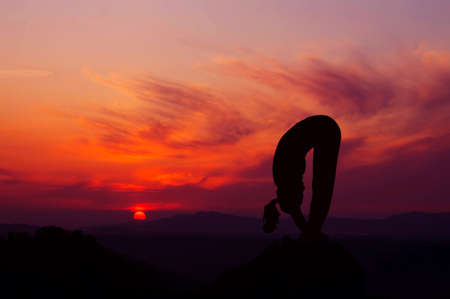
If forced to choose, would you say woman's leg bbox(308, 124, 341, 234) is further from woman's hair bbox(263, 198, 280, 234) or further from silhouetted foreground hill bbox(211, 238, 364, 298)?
woman's hair bbox(263, 198, 280, 234)

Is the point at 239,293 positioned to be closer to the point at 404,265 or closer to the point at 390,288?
the point at 390,288

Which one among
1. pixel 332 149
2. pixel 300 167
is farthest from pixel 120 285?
pixel 332 149

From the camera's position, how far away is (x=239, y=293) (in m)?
22.9

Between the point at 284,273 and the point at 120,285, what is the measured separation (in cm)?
754

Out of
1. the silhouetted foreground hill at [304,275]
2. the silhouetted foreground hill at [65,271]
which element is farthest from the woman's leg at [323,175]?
the silhouetted foreground hill at [65,271]

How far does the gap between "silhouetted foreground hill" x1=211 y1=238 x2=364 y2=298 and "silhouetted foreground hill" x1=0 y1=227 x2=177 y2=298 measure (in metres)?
4.33

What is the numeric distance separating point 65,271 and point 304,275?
1060cm

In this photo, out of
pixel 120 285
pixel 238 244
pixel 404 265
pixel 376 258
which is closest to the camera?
pixel 120 285

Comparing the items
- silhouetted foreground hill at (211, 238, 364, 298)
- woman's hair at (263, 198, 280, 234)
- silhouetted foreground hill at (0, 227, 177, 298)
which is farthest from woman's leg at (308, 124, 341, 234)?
silhouetted foreground hill at (0, 227, 177, 298)

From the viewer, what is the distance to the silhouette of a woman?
2211 cm

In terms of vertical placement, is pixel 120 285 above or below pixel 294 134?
below

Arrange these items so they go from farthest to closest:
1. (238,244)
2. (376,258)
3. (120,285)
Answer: (238,244), (376,258), (120,285)

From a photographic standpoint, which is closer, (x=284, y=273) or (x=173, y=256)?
(x=284, y=273)

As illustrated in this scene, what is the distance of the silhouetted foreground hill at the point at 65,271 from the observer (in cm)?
2200
